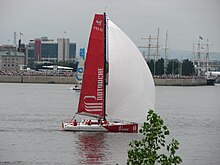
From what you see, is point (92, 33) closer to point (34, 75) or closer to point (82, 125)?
point (82, 125)

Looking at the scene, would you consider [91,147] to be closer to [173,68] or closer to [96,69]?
[96,69]

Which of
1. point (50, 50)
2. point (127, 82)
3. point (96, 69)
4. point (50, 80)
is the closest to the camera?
point (127, 82)

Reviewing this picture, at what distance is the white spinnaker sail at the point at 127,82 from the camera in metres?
24.4

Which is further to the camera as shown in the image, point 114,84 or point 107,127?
point 114,84

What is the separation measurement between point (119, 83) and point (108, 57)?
3.62 ft

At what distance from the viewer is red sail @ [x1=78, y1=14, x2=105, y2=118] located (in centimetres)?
2539

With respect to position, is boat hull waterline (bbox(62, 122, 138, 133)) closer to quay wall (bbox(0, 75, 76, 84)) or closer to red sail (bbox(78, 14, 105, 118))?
red sail (bbox(78, 14, 105, 118))

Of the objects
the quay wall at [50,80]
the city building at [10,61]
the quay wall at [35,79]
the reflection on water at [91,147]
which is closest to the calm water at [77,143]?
the reflection on water at [91,147]

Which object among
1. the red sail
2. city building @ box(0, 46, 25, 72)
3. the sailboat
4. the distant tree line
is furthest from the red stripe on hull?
city building @ box(0, 46, 25, 72)

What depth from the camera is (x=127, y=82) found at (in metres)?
24.7

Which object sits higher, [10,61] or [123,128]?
[10,61]

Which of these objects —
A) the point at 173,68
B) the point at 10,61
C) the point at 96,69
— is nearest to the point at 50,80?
the point at 173,68

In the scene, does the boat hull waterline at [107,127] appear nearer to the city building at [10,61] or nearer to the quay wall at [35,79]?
the quay wall at [35,79]

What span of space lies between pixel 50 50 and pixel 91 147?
173 metres
